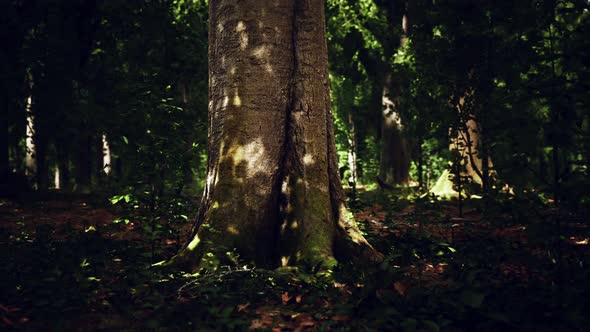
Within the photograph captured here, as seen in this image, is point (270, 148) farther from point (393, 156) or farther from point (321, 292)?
point (393, 156)

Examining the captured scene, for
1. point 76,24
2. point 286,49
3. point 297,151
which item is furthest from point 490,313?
point 76,24

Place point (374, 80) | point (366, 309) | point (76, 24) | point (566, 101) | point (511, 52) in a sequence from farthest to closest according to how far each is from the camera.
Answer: point (374, 80), point (76, 24), point (511, 52), point (366, 309), point (566, 101)

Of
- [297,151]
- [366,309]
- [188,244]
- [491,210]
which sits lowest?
[366,309]

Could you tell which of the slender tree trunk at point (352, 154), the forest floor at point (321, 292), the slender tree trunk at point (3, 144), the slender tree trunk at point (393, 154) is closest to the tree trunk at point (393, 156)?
the slender tree trunk at point (393, 154)

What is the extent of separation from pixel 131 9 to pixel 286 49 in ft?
33.6

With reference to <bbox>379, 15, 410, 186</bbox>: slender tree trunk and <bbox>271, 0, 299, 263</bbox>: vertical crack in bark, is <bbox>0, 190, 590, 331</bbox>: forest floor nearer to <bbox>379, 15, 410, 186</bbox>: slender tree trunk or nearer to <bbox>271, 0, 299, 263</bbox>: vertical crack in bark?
<bbox>271, 0, 299, 263</bbox>: vertical crack in bark

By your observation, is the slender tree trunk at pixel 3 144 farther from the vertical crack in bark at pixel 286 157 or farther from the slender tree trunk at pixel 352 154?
the vertical crack in bark at pixel 286 157

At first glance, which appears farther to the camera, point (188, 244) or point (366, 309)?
point (188, 244)

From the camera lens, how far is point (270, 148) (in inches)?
174

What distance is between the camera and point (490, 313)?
8.59ft

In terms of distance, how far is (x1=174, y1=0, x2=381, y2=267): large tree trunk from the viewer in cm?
423

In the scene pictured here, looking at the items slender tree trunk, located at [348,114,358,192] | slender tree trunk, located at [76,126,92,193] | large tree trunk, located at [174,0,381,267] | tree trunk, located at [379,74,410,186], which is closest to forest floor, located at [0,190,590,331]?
large tree trunk, located at [174,0,381,267]

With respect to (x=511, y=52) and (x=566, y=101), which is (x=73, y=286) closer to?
(x=566, y=101)

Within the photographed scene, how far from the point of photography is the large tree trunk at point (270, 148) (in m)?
4.23
